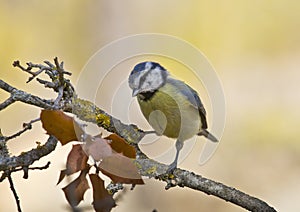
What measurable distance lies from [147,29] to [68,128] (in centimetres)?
241

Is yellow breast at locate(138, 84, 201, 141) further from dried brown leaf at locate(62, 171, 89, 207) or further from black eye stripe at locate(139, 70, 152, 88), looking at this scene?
dried brown leaf at locate(62, 171, 89, 207)

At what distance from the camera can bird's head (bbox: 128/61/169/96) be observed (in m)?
0.95

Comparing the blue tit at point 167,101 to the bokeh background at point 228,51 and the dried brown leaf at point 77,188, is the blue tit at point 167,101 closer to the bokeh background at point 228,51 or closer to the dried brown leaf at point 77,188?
the dried brown leaf at point 77,188

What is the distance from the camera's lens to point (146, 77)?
984 millimetres

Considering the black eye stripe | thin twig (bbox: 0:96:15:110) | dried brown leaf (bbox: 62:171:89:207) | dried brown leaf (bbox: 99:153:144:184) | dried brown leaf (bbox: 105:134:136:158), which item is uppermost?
the black eye stripe

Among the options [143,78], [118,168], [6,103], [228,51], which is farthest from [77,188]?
[228,51]

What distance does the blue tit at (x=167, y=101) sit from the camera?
37.3 inches

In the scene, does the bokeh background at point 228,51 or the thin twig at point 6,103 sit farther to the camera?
the bokeh background at point 228,51

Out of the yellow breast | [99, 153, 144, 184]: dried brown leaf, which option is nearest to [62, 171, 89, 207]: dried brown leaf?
[99, 153, 144, 184]: dried brown leaf

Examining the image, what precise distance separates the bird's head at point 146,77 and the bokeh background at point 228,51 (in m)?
1.35

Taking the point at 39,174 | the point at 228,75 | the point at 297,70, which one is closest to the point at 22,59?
the point at 39,174

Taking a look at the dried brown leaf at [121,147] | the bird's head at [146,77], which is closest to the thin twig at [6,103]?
the dried brown leaf at [121,147]

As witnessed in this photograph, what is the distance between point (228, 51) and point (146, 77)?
5.98ft

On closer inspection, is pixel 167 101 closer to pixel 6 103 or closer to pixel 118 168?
pixel 6 103
